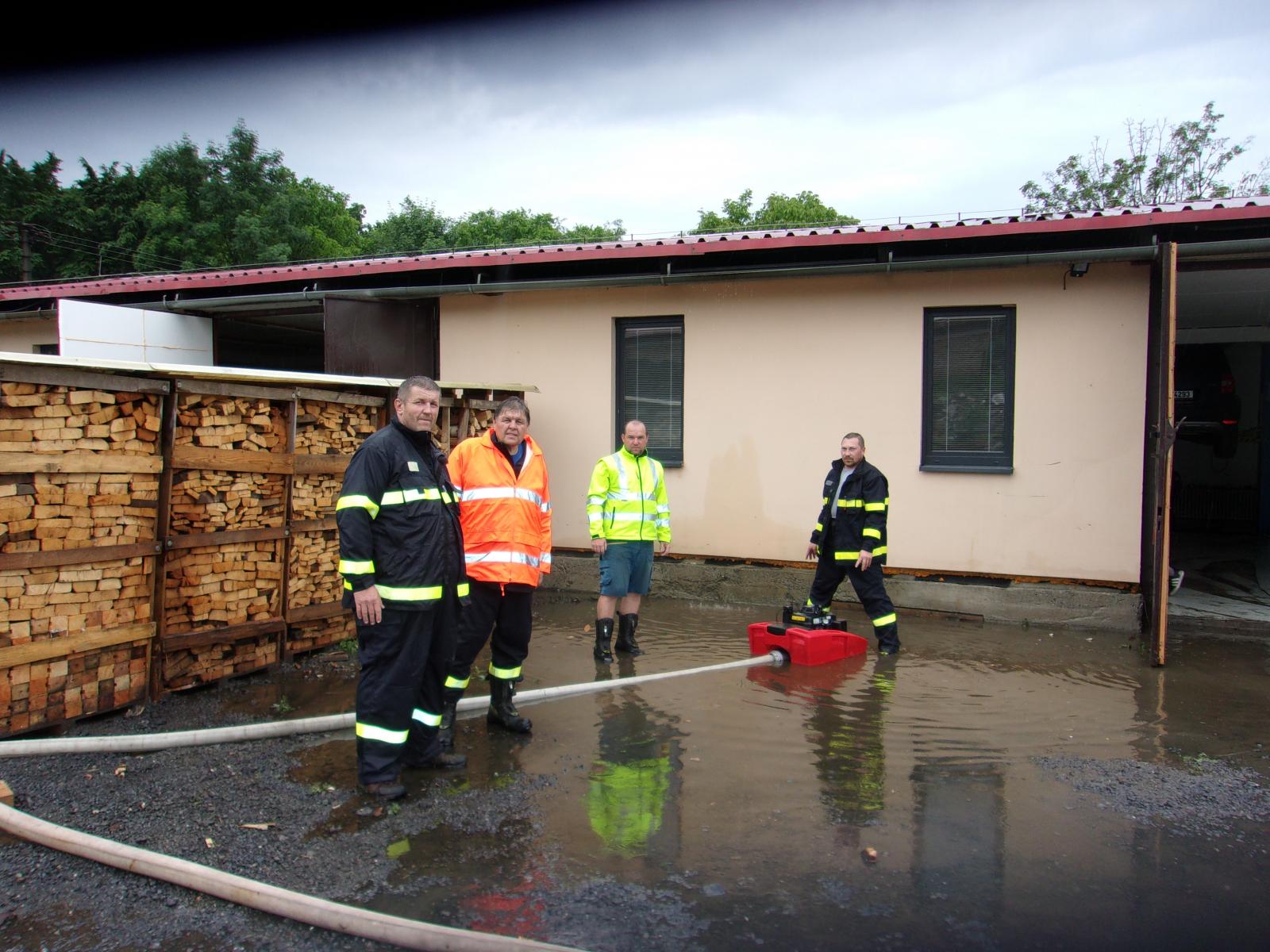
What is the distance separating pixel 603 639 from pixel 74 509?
361 centimetres

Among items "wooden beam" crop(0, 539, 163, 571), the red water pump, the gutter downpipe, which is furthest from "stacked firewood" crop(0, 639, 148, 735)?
the gutter downpipe

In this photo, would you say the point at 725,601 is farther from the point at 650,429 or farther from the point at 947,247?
the point at 947,247

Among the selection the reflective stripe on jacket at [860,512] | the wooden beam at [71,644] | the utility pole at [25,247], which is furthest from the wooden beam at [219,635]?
the utility pole at [25,247]

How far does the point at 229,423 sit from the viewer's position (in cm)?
588

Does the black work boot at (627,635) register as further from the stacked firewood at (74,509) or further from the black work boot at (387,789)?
the stacked firewood at (74,509)

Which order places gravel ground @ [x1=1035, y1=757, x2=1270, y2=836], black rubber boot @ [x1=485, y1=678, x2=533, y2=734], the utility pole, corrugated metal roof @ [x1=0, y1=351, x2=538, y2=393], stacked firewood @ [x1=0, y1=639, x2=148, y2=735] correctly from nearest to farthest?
1. gravel ground @ [x1=1035, y1=757, x2=1270, y2=836]
2. stacked firewood @ [x1=0, y1=639, x2=148, y2=735]
3. corrugated metal roof @ [x1=0, y1=351, x2=538, y2=393]
4. black rubber boot @ [x1=485, y1=678, x2=533, y2=734]
5. the utility pole

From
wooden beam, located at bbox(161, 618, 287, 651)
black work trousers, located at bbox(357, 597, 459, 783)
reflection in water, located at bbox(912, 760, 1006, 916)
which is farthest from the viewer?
wooden beam, located at bbox(161, 618, 287, 651)

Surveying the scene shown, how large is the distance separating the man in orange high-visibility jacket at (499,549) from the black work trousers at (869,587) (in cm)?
318

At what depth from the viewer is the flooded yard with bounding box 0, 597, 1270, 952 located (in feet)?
10.1

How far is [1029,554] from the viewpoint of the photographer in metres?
8.16

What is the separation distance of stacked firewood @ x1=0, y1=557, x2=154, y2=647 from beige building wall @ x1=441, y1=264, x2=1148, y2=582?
5.05m

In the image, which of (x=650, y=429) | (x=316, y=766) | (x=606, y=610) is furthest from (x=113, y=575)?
(x=650, y=429)

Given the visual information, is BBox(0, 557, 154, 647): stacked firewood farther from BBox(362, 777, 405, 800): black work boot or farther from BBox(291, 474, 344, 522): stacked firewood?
BBox(362, 777, 405, 800): black work boot

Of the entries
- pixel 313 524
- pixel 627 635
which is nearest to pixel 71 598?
pixel 313 524
